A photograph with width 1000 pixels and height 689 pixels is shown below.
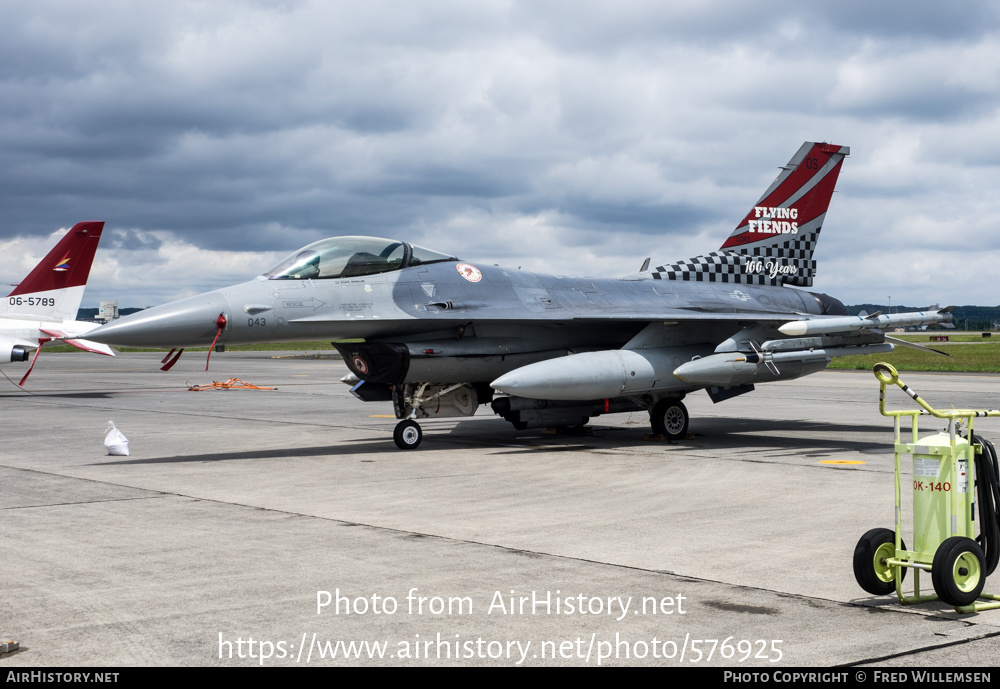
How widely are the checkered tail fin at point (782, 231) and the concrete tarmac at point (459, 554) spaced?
3486mm

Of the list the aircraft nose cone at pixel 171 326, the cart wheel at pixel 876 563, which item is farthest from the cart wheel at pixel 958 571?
the aircraft nose cone at pixel 171 326

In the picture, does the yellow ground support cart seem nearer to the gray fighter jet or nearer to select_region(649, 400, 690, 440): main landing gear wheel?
the gray fighter jet

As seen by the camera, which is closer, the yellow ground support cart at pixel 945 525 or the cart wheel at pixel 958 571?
the cart wheel at pixel 958 571

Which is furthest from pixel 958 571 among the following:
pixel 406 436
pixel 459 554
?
pixel 406 436

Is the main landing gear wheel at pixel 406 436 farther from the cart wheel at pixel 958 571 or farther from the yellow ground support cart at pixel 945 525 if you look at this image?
the cart wheel at pixel 958 571

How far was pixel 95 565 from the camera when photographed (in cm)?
686

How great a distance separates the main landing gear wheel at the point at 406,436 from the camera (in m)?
14.1

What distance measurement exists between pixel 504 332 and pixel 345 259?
2.77 metres

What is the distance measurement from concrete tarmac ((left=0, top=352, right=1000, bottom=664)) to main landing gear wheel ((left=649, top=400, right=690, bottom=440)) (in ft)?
0.84

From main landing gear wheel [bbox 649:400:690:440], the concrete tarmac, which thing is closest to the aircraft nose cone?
the concrete tarmac

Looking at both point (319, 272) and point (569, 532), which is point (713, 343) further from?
point (569, 532)

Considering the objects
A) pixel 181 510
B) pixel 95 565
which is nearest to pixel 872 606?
pixel 95 565

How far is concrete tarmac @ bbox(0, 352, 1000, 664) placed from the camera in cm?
497
